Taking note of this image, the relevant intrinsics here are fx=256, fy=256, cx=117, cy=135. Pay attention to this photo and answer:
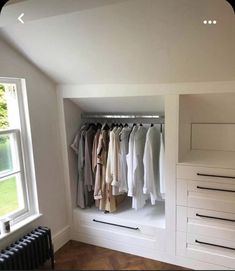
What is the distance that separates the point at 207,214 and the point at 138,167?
757mm

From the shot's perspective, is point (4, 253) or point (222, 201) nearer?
point (4, 253)

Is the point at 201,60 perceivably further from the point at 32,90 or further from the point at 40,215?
the point at 40,215

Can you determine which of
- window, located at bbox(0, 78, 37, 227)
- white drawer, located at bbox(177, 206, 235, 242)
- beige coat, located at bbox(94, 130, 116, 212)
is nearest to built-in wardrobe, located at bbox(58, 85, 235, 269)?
white drawer, located at bbox(177, 206, 235, 242)

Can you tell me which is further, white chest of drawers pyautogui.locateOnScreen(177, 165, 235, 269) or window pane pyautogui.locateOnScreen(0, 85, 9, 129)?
window pane pyautogui.locateOnScreen(0, 85, 9, 129)

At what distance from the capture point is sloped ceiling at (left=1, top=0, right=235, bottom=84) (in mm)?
1526

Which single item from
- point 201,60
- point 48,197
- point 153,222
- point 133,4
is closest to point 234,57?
point 201,60

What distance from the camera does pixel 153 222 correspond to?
2.62 metres

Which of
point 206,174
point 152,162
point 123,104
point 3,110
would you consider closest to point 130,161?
point 152,162

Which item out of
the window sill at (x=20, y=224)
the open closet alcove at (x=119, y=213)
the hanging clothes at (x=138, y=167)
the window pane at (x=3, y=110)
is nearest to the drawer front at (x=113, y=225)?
the open closet alcove at (x=119, y=213)

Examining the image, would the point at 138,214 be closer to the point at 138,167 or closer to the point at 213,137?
the point at 138,167

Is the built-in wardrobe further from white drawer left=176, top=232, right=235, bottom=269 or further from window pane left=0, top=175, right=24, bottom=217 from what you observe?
window pane left=0, top=175, right=24, bottom=217

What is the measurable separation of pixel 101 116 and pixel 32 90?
30.8 inches

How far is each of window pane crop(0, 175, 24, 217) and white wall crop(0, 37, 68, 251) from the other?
0.19 meters

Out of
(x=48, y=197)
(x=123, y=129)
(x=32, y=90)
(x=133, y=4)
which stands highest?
(x=133, y=4)
